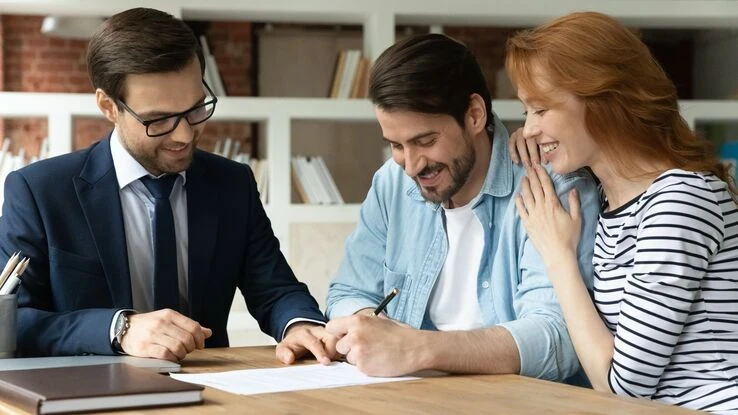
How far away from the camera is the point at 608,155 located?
187 cm

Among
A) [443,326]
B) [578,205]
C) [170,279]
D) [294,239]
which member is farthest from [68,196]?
[294,239]

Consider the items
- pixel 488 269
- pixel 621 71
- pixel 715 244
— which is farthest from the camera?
pixel 488 269

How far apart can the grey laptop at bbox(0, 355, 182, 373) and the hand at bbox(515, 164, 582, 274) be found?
0.73 meters

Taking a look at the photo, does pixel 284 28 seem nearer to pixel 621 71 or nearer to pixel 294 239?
pixel 294 239

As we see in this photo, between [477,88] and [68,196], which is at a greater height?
[477,88]

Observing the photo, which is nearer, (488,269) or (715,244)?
(715,244)

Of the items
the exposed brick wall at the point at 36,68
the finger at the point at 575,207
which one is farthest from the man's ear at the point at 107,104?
the exposed brick wall at the point at 36,68

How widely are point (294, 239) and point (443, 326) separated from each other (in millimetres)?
2498

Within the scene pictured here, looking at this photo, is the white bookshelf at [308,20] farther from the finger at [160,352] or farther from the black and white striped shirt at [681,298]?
the black and white striped shirt at [681,298]

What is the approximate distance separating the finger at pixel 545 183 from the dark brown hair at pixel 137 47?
0.83m

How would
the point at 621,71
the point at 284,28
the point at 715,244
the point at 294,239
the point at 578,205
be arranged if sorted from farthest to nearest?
the point at 284,28 < the point at 294,239 < the point at 578,205 < the point at 621,71 < the point at 715,244

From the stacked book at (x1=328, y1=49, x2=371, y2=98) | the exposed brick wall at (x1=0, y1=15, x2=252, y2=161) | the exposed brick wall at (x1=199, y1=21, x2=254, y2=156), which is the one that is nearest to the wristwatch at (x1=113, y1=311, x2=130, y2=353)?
the stacked book at (x1=328, y1=49, x2=371, y2=98)

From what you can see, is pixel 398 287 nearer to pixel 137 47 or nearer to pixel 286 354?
pixel 286 354

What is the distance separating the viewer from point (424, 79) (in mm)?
2176
